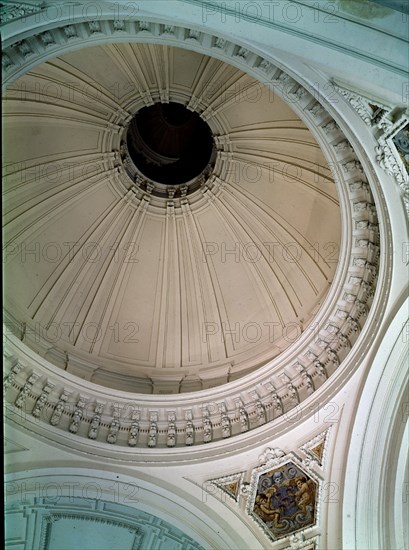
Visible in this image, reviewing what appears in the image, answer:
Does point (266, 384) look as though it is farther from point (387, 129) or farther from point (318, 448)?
point (387, 129)

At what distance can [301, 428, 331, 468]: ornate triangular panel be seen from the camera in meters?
9.59

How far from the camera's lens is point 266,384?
1029cm

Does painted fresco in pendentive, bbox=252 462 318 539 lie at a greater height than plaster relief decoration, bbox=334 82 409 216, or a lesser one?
lesser

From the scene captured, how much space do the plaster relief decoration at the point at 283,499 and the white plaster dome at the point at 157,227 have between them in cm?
189

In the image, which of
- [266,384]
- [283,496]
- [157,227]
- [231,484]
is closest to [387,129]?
[266,384]

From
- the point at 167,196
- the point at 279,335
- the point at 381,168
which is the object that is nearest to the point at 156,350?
the point at 279,335

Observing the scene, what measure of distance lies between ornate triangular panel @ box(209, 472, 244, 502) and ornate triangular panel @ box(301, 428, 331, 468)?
1.13 metres

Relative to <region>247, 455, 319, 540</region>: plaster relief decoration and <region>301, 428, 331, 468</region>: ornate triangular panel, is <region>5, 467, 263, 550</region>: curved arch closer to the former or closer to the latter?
<region>247, 455, 319, 540</region>: plaster relief decoration

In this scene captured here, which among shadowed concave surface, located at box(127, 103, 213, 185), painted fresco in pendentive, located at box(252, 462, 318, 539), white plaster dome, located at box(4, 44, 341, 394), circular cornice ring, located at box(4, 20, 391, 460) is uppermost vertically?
shadowed concave surface, located at box(127, 103, 213, 185)

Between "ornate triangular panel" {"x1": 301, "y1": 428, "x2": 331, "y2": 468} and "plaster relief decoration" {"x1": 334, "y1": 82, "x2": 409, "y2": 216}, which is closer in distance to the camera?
"plaster relief decoration" {"x1": 334, "y1": 82, "x2": 409, "y2": 216}

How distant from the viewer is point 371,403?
9227 millimetres

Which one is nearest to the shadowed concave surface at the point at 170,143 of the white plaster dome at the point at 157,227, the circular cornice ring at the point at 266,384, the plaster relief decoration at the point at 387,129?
the white plaster dome at the point at 157,227

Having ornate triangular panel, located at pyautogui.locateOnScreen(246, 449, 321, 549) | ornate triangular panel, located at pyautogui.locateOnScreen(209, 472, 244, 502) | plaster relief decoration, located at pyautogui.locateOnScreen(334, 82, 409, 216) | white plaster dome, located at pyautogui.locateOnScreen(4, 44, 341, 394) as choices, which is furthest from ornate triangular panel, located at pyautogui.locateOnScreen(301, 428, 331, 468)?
plaster relief decoration, located at pyautogui.locateOnScreen(334, 82, 409, 216)

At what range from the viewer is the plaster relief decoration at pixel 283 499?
9648 mm
